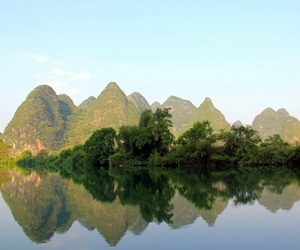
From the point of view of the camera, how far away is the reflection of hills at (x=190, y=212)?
880cm

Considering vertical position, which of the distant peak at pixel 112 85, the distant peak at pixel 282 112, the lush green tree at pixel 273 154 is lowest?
the lush green tree at pixel 273 154

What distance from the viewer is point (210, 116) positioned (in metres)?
129

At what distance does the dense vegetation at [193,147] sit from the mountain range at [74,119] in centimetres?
7623

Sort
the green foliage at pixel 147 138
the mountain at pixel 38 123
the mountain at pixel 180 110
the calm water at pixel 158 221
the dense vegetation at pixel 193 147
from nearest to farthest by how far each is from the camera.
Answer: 1. the calm water at pixel 158 221
2. the dense vegetation at pixel 193 147
3. the green foliage at pixel 147 138
4. the mountain at pixel 38 123
5. the mountain at pixel 180 110

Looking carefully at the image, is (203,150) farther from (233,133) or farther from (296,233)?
(296,233)

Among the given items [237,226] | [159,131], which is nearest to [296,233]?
[237,226]

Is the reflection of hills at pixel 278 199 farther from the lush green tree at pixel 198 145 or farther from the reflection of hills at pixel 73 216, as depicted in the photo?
the lush green tree at pixel 198 145

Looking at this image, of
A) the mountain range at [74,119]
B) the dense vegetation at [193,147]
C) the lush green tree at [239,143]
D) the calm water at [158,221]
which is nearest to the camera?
the calm water at [158,221]

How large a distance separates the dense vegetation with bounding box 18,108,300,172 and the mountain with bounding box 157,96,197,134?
124m

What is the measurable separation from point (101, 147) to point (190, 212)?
127 feet

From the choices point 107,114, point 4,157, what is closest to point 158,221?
point 4,157

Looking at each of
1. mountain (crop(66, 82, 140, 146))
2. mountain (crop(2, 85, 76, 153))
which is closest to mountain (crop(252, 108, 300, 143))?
mountain (crop(66, 82, 140, 146))

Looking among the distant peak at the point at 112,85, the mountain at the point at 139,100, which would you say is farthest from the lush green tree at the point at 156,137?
the mountain at the point at 139,100

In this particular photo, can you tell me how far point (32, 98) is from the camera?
151375 millimetres
